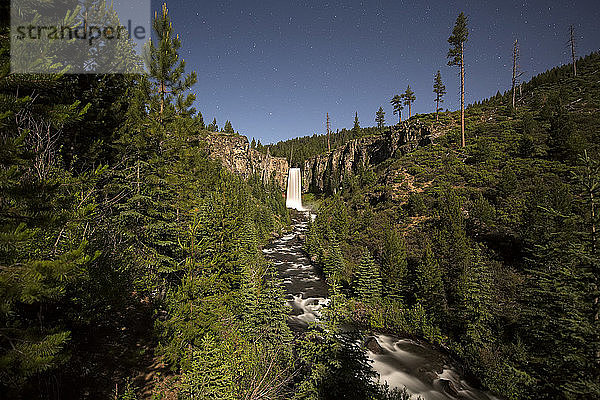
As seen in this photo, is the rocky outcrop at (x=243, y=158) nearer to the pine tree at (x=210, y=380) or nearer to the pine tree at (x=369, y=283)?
the pine tree at (x=369, y=283)

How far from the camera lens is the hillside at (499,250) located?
8250 mm

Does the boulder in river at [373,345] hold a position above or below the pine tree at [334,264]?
below

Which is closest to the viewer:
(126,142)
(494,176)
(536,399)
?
(536,399)

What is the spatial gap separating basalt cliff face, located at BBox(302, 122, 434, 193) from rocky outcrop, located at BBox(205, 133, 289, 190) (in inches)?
500

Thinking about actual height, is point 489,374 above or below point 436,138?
below

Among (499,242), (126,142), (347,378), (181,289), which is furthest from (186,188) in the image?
(499,242)

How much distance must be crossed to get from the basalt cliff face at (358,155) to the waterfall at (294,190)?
5.33m

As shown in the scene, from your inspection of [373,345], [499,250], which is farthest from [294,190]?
[373,345]

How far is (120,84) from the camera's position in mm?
14938

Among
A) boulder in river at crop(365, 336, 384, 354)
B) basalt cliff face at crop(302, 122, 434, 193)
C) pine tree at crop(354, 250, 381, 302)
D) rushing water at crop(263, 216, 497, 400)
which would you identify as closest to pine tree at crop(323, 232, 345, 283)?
rushing water at crop(263, 216, 497, 400)

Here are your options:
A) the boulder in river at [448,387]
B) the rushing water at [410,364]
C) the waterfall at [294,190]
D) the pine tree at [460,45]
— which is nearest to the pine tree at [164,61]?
the rushing water at [410,364]

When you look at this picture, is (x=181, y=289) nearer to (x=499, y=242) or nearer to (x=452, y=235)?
(x=452, y=235)

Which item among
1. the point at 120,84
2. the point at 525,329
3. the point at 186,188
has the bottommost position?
the point at 525,329

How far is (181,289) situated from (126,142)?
A: 9.48m
